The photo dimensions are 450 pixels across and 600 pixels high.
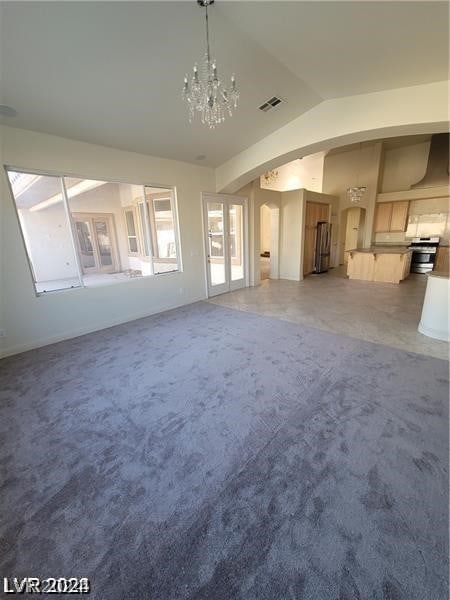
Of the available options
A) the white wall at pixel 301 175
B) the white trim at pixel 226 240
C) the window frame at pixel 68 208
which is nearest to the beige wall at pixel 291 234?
the white trim at pixel 226 240

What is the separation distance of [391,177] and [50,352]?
36.5 feet

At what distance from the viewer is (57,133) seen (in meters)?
3.29

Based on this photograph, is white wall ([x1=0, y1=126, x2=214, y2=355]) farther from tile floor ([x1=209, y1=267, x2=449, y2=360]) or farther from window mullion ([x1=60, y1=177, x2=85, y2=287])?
tile floor ([x1=209, y1=267, x2=449, y2=360])

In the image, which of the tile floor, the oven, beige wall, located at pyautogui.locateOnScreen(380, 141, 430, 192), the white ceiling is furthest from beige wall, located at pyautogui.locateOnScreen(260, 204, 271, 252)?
the white ceiling

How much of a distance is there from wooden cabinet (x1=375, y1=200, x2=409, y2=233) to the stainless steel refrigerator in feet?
6.52

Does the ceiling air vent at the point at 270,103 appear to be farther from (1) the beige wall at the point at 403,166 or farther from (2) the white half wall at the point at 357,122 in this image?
(1) the beige wall at the point at 403,166

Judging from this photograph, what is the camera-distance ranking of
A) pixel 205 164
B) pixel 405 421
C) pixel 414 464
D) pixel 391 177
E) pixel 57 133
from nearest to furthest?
pixel 414 464 < pixel 405 421 < pixel 57 133 < pixel 205 164 < pixel 391 177

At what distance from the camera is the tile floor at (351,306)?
11.5 feet

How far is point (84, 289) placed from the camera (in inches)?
155

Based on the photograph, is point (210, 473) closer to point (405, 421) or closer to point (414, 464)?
point (414, 464)

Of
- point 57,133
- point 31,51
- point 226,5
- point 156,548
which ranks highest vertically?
point 226,5

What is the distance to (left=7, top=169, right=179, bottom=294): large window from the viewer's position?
3564 mm

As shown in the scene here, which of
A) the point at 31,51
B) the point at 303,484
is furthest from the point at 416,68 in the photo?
the point at 303,484

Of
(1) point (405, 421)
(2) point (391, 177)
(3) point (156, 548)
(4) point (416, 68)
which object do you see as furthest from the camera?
(2) point (391, 177)
